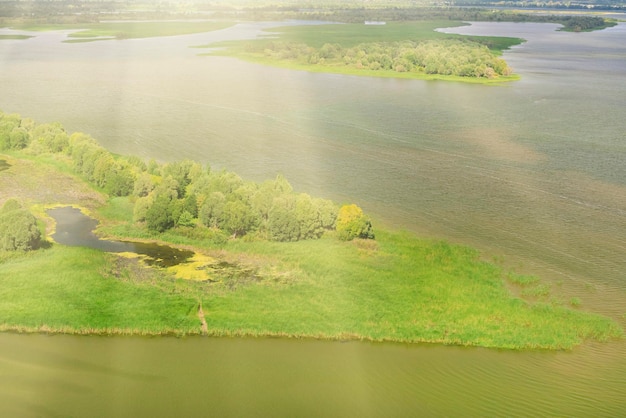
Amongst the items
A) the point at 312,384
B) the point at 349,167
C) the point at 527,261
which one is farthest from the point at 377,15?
the point at 312,384

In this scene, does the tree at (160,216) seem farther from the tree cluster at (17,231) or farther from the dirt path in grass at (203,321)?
the dirt path in grass at (203,321)

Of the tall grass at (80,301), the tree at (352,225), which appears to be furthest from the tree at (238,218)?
the tall grass at (80,301)

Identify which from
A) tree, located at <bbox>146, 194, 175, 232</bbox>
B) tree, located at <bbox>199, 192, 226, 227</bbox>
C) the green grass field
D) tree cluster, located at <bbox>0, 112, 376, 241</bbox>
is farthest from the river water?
tree, located at <bbox>146, 194, 175, 232</bbox>

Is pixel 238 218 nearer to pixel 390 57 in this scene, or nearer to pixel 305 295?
pixel 305 295

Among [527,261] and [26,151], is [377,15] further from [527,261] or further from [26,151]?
[527,261]

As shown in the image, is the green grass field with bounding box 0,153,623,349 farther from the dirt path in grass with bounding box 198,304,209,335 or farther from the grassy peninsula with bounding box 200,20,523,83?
the grassy peninsula with bounding box 200,20,523,83

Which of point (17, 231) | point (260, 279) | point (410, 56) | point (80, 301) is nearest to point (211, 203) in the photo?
point (260, 279)

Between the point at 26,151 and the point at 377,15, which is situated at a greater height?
the point at 377,15

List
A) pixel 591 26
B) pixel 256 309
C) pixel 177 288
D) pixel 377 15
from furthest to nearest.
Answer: pixel 377 15 → pixel 591 26 → pixel 177 288 → pixel 256 309
